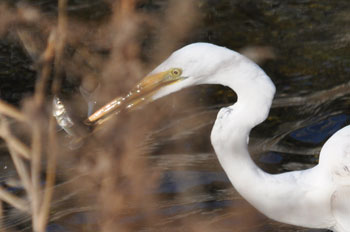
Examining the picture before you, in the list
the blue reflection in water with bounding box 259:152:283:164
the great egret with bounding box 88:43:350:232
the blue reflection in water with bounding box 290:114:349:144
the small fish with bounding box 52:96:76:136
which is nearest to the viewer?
the small fish with bounding box 52:96:76:136

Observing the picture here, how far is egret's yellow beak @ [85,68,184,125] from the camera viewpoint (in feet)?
8.74

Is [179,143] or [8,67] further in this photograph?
[8,67]

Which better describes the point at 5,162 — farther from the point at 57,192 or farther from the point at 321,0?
the point at 321,0

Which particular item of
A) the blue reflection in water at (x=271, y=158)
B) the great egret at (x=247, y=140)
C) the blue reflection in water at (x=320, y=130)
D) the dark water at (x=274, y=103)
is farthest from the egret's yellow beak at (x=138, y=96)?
the blue reflection in water at (x=320, y=130)

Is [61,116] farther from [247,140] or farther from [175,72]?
[247,140]

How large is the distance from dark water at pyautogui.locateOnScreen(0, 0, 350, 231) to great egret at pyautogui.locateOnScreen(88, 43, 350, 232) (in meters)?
0.79

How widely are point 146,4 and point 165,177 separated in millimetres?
2545

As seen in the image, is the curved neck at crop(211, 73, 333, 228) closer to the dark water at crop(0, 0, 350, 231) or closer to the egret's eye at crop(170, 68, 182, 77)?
the egret's eye at crop(170, 68, 182, 77)

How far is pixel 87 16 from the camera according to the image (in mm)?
6266

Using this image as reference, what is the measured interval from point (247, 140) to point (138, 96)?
A: 52cm

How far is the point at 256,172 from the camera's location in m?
2.91

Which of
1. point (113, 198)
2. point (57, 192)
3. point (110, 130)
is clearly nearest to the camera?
point (113, 198)

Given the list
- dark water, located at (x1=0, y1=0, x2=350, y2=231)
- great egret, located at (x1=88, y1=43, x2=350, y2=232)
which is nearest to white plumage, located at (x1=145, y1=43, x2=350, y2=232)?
great egret, located at (x1=88, y1=43, x2=350, y2=232)

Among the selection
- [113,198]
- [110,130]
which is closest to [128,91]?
[110,130]
